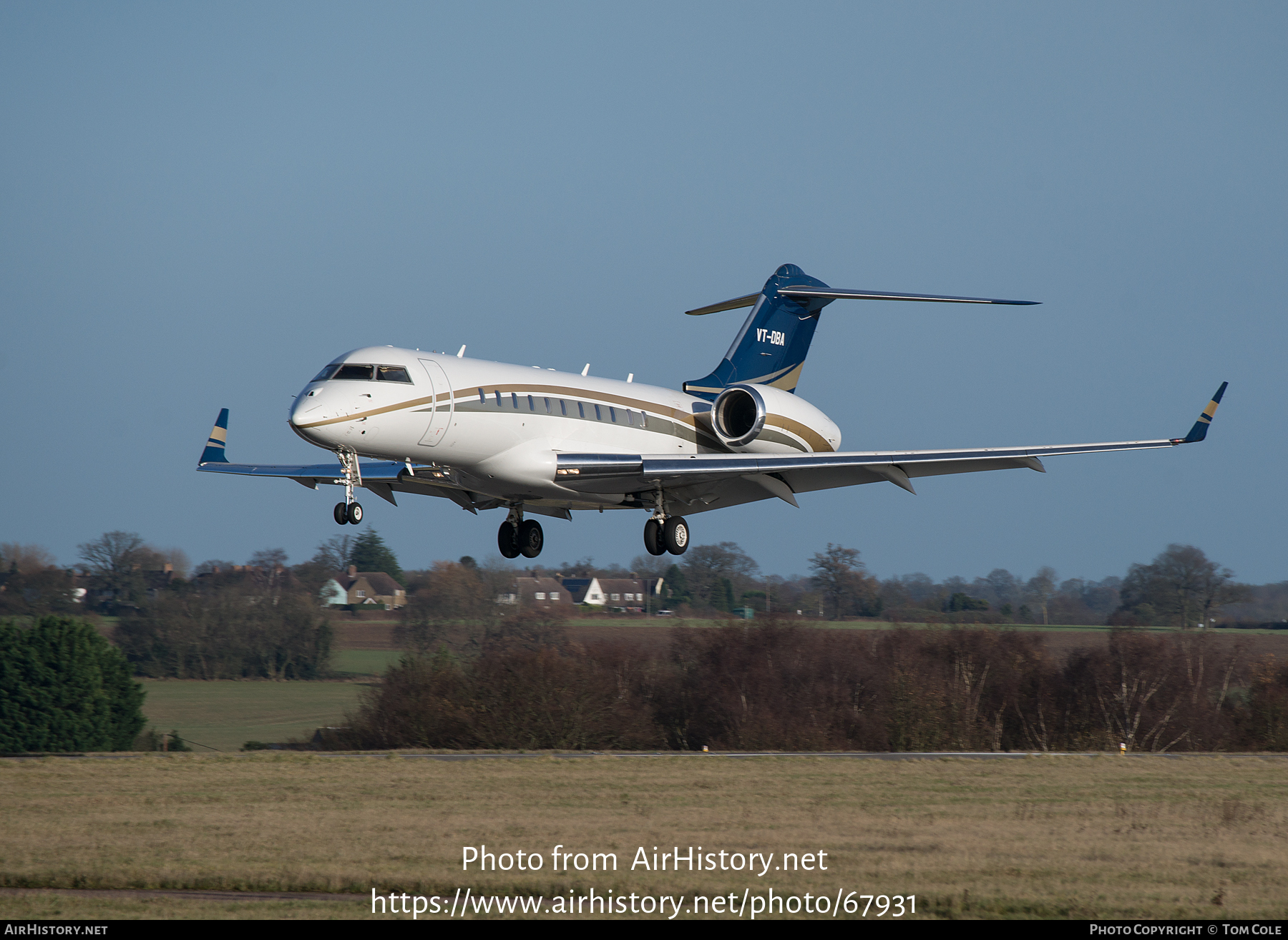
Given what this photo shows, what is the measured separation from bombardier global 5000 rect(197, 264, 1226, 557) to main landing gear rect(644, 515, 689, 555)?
0.09 feet

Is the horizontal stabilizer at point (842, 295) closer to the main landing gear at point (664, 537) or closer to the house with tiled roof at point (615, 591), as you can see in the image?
the main landing gear at point (664, 537)

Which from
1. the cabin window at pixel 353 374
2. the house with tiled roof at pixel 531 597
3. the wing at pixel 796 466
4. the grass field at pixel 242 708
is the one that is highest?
the cabin window at pixel 353 374

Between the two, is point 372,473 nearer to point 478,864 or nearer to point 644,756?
point 478,864

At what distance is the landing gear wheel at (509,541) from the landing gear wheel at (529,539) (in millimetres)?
77

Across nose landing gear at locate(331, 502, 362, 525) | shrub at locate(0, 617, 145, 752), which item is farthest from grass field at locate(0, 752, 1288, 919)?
shrub at locate(0, 617, 145, 752)

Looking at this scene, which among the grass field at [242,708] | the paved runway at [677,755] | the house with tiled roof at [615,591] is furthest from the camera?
the house with tiled roof at [615,591]

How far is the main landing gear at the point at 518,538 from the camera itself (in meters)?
22.6

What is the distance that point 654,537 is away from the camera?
890 inches

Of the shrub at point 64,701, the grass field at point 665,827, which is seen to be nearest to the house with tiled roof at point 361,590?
the shrub at point 64,701

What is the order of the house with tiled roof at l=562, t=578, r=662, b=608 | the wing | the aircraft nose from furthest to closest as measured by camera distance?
the house with tiled roof at l=562, t=578, r=662, b=608
the wing
the aircraft nose

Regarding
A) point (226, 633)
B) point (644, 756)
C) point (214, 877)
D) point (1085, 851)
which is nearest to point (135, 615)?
point (226, 633)

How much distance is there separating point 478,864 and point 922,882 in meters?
7.30

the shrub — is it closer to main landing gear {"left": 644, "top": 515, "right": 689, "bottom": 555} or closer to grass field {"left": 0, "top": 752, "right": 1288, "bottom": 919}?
grass field {"left": 0, "top": 752, "right": 1288, "bottom": 919}

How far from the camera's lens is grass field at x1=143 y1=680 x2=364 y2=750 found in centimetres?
5562
